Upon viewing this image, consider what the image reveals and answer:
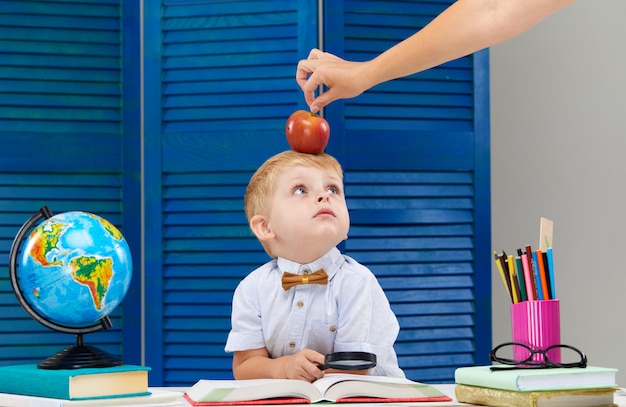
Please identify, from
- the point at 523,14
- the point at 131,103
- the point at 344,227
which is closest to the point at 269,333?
the point at 344,227

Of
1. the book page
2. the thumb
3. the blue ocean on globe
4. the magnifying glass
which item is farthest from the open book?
the thumb

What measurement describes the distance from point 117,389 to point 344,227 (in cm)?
57

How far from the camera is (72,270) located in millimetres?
1293

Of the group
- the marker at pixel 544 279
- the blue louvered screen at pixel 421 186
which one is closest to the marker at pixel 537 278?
the marker at pixel 544 279

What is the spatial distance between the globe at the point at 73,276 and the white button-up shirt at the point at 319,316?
402 millimetres

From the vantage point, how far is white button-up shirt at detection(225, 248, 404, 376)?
65.7 inches

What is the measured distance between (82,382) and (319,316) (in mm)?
552

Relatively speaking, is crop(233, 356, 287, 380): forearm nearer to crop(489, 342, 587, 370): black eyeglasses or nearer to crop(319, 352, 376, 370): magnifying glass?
crop(319, 352, 376, 370): magnifying glass

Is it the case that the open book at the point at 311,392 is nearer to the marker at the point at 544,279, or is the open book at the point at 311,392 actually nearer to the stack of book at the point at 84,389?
the stack of book at the point at 84,389

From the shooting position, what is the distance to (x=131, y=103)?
288 cm

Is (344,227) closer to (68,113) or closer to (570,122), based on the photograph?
(68,113)

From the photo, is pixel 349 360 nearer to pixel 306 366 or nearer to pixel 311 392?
pixel 306 366

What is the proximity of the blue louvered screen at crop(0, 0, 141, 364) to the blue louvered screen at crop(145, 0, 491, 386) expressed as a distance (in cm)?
8

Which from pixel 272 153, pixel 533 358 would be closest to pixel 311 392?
pixel 533 358
